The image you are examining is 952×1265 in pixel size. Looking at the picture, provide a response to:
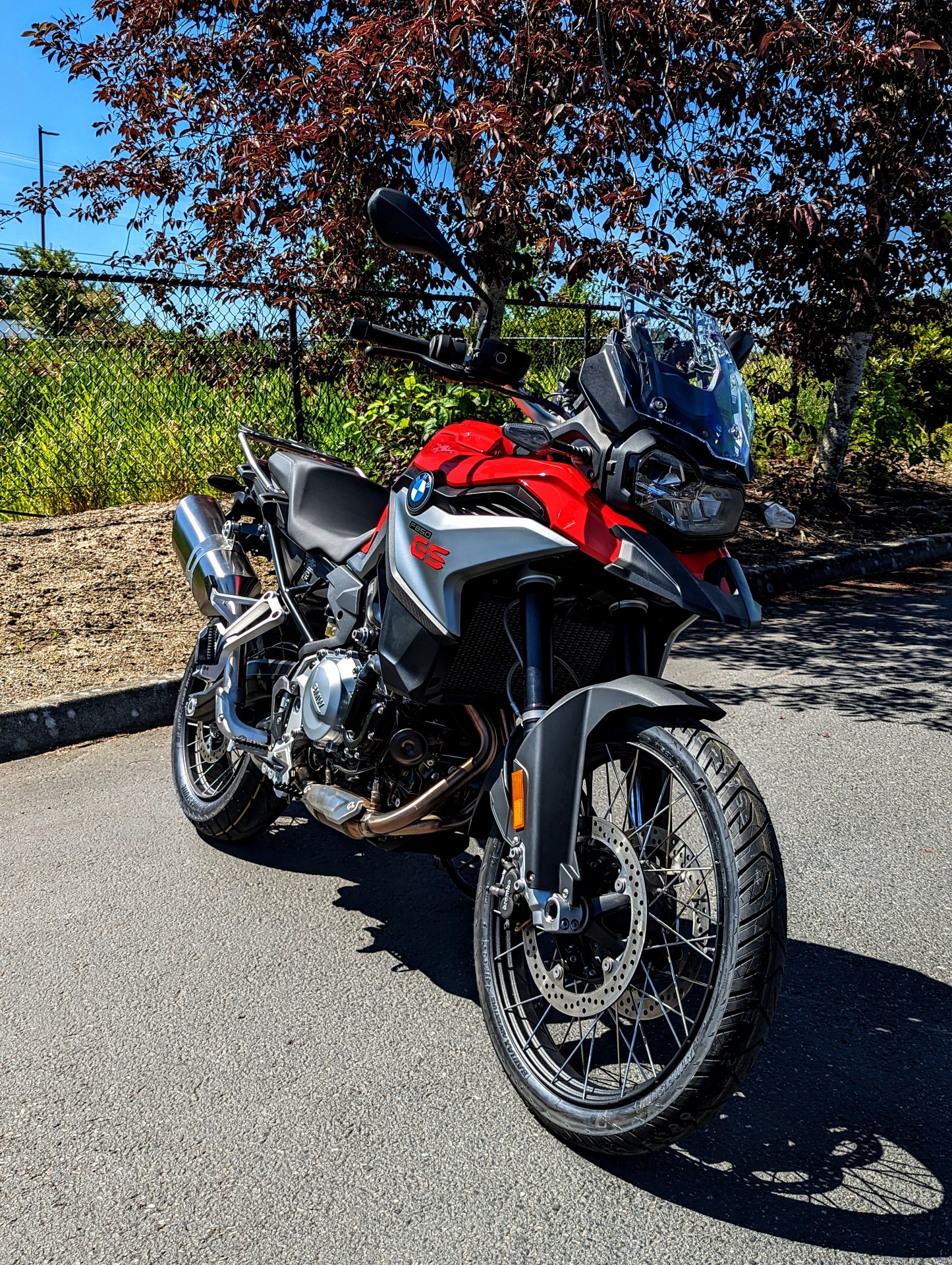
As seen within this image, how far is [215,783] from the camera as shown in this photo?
3990mm

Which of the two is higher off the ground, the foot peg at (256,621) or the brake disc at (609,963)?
the foot peg at (256,621)

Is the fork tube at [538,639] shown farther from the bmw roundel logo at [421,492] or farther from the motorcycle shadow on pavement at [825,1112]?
the motorcycle shadow on pavement at [825,1112]

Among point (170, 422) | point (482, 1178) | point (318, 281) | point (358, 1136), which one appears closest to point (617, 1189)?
point (482, 1178)

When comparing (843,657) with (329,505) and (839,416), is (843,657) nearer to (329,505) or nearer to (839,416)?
(329,505)

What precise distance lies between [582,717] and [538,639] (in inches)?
9.8

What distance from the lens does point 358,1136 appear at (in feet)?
7.79

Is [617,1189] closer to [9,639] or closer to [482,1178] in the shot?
[482,1178]

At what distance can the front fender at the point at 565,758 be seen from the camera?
7.55 ft

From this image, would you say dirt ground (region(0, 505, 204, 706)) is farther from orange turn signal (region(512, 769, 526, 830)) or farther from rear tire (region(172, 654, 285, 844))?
orange turn signal (region(512, 769, 526, 830))

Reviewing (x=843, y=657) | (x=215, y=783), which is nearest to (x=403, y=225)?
(x=215, y=783)

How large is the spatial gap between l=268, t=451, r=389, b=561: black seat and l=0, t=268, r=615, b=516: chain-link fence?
3.58 metres

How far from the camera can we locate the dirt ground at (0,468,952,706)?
5473 mm

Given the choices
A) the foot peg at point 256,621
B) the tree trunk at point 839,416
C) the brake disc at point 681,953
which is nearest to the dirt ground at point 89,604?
the foot peg at point 256,621

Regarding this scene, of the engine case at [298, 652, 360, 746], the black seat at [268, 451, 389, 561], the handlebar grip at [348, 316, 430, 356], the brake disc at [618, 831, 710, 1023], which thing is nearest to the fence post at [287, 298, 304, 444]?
the black seat at [268, 451, 389, 561]
